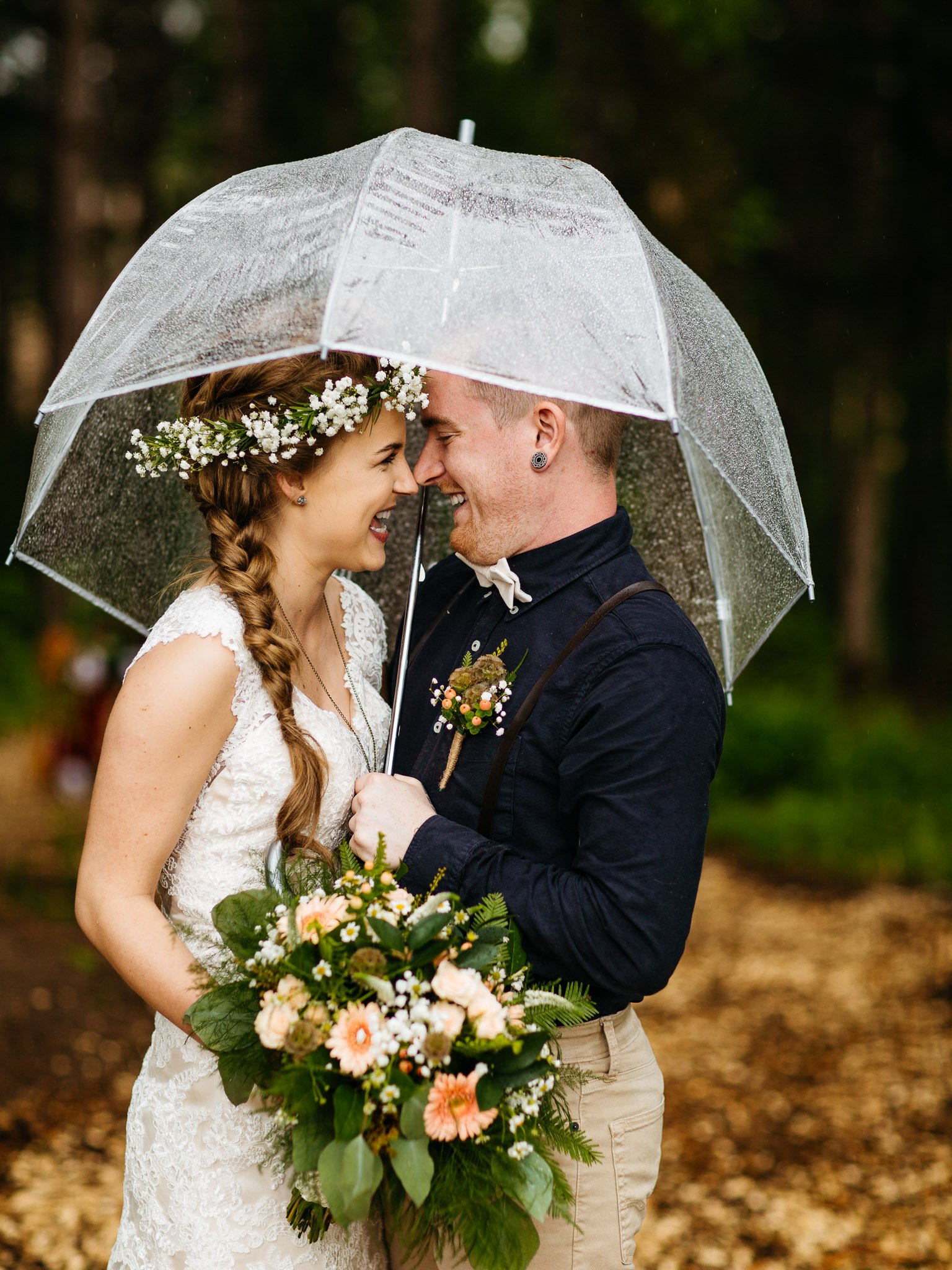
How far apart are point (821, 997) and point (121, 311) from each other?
19.7 feet

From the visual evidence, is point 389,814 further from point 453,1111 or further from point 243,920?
point 453,1111

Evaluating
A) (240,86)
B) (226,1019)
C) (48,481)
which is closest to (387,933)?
(226,1019)

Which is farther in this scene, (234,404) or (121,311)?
(234,404)

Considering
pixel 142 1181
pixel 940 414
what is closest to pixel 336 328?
pixel 142 1181

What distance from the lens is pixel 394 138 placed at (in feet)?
8.23

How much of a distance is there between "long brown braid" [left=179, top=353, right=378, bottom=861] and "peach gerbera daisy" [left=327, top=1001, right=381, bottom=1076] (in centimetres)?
69

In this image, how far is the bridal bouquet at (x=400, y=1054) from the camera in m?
1.92

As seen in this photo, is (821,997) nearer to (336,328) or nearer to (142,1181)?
(142,1181)

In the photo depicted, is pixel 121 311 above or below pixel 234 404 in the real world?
above

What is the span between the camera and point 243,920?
2.17 m

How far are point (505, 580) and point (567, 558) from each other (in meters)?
0.14

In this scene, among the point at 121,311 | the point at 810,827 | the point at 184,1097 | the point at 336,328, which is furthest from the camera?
the point at 810,827

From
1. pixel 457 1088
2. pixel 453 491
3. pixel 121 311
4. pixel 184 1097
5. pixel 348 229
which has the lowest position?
pixel 184 1097

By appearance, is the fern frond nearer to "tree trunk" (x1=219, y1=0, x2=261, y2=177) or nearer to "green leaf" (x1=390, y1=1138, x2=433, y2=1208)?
"green leaf" (x1=390, y1=1138, x2=433, y2=1208)
